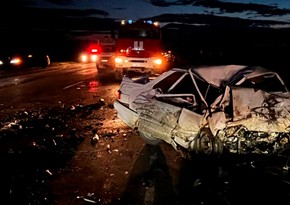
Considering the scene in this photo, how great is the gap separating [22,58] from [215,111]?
→ 21.6m

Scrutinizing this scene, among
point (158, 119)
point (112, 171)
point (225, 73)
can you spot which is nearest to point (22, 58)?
point (158, 119)

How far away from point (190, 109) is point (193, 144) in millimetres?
585

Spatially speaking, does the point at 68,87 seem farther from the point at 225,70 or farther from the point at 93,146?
the point at 225,70

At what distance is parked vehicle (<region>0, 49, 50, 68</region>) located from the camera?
23.1 m

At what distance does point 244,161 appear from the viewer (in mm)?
5727

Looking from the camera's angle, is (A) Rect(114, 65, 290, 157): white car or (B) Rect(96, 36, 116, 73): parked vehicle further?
(B) Rect(96, 36, 116, 73): parked vehicle

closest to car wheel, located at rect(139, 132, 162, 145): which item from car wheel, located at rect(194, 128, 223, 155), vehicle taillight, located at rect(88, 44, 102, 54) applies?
car wheel, located at rect(194, 128, 223, 155)

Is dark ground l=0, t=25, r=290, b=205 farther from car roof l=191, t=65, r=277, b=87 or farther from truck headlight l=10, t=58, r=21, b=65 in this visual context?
truck headlight l=10, t=58, r=21, b=65

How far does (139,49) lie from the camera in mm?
16688

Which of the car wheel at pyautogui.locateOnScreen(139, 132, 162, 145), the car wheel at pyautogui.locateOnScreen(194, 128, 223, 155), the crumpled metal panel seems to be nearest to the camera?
the car wheel at pyautogui.locateOnScreen(194, 128, 223, 155)

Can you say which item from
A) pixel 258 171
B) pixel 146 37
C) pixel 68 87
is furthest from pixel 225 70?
pixel 146 37

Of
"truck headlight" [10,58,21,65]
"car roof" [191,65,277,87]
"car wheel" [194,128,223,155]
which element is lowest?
"truck headlight" [10,58,21,65]

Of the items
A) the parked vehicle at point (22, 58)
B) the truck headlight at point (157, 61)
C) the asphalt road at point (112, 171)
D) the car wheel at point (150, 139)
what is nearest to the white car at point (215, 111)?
the car wheel at point (150, 139)

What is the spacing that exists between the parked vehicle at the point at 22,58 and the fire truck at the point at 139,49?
31.9 feet
